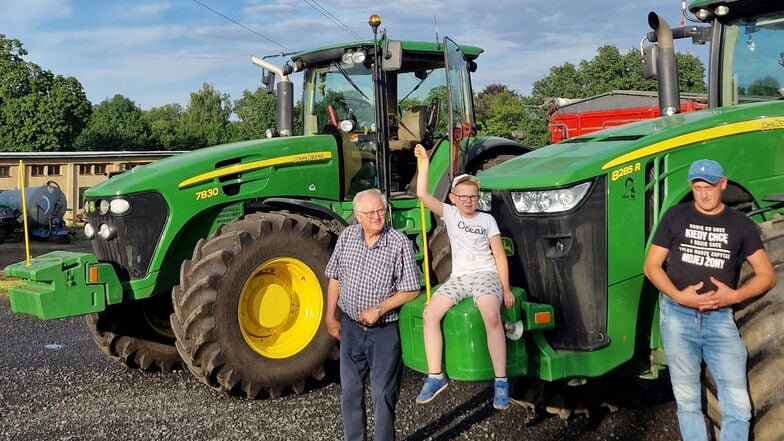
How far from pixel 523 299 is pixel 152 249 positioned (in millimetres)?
3179

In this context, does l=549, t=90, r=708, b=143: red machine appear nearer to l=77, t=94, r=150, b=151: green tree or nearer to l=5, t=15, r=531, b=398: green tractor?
l=5, t=15, r=531, b=398: green tractor

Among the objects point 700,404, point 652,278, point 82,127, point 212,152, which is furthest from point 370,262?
point 82,127

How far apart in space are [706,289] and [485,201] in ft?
4.25

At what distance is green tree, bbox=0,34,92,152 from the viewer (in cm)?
4303

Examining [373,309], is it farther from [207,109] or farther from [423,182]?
[207,109]

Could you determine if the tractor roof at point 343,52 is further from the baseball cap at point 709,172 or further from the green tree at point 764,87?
the baseball cap at point 709,172

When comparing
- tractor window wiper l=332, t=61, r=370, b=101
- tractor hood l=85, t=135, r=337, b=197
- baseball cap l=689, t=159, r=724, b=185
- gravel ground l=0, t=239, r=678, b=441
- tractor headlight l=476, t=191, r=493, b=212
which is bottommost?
gravel ground l=0, t=239, r=678, b=441

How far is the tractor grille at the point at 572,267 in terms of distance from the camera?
411 cm

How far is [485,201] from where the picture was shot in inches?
179

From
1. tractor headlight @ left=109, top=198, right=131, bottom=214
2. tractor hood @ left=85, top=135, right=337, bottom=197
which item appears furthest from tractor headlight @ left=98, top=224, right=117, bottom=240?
tractor hood @ left=85, top=135, right=337, bottom=197

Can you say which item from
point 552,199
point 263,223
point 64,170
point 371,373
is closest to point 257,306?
point 263,223

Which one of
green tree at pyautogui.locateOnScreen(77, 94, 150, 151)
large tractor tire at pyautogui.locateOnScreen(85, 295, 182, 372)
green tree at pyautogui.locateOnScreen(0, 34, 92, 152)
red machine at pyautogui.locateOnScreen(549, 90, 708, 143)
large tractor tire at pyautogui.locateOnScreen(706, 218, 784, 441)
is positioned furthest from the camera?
green tree at pyautogui.locateOnScreen(77, 94, 150, 151)

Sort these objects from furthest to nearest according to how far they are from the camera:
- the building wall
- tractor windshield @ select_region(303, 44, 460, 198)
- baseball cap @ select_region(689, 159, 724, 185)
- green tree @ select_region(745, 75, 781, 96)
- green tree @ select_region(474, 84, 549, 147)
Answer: green tree @ select_region(474, 84, 549, 147)
the building wall
tractor windshield @ select_region(303, 44, 460, 198)
green tree @ select_region(745, 75, 781, 96)
baseball cap @ select_region(689, 159, 724, 185)

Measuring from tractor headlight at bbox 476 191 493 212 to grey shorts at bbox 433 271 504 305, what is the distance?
17.7 inches
